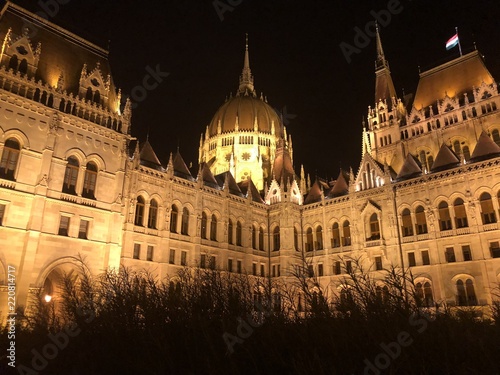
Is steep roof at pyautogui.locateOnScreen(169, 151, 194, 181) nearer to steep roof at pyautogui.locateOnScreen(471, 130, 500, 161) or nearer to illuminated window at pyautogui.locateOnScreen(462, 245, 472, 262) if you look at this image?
illuminated window at pyautogui.locateOnScreen(462, 245, 472, 262)

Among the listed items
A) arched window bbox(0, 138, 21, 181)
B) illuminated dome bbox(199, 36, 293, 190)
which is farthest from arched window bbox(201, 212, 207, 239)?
illuminated dome bbox(199, 36, 293, 190)

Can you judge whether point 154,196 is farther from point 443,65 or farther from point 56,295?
point 443,65

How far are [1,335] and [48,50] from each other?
23.2m

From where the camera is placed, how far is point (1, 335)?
54.9 feet

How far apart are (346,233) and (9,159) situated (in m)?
32.1

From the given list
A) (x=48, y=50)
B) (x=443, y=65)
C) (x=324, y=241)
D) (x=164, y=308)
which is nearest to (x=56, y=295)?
(x=48, y=50)

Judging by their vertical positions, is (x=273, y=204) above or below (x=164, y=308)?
above

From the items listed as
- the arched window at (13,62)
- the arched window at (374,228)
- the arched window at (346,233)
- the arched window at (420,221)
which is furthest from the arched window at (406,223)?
the arched window at (13,62)

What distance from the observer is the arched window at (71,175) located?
1123 inches

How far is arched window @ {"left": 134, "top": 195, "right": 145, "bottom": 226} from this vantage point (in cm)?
3381

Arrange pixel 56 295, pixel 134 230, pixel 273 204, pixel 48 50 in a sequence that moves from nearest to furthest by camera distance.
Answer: pixel 56 295, pixel 48 50, pixel 134 230, pixel 273 204

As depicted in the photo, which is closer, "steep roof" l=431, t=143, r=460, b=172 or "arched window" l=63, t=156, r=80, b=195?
"arched window" l=63, t=156, r=80, b=195

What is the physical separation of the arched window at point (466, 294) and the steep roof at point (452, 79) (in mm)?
24122

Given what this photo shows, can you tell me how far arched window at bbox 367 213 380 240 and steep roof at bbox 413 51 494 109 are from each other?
1888 cm
